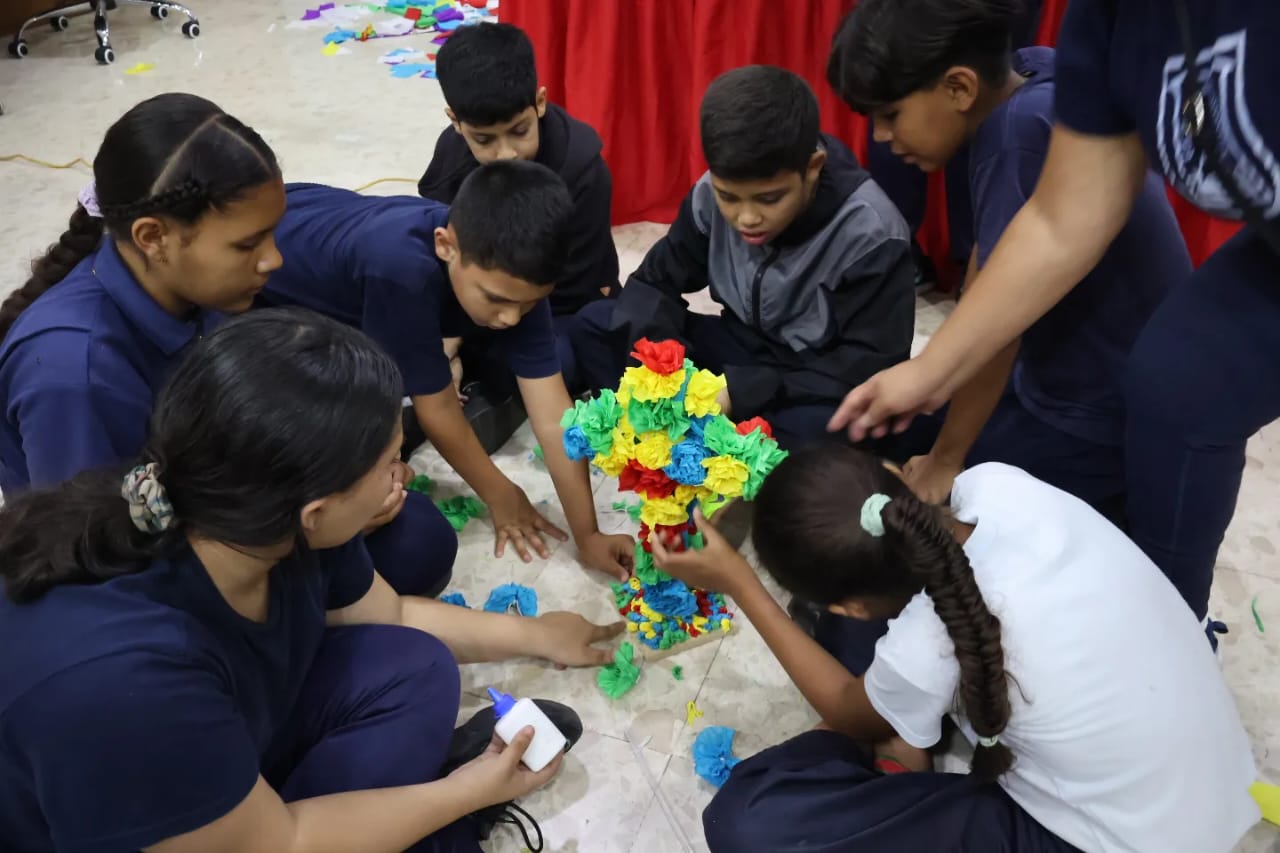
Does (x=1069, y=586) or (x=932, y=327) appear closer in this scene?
(x=1069, y=586)

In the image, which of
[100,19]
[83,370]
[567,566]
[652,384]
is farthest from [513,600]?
[100,19]

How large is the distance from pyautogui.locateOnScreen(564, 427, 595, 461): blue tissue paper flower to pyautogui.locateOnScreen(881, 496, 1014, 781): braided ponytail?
0.44m

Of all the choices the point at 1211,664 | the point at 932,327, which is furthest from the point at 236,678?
the point at 932,327

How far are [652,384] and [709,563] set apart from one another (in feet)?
0.87

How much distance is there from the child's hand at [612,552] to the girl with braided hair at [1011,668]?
52cm

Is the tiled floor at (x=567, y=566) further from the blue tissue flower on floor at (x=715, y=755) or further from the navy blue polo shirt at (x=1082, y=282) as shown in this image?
the navy blue polo shirt at (x=1082, y=282)

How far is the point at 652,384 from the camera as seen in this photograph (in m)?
1.08

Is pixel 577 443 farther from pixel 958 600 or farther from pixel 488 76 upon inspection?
pixel 488 76

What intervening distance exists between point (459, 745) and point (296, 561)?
39 cm

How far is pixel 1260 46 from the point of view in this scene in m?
0.78

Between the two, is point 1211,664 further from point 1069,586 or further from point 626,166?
point 626,166

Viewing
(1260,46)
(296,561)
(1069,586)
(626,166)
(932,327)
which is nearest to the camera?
(1260,46)

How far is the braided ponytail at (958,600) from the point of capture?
0.82 metres

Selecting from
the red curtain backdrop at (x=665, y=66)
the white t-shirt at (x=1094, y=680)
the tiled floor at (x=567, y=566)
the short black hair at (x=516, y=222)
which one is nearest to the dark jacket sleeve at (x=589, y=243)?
the tiled floor at (x=567, y=566)
